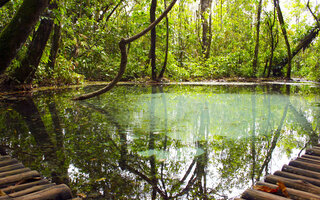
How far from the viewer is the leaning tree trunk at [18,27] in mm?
3787

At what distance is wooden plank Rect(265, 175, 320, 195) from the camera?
6.20 feet

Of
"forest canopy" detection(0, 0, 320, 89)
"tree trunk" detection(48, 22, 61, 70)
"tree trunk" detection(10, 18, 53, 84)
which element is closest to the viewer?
"tree trunk" detection(10, 18, 53, 84)

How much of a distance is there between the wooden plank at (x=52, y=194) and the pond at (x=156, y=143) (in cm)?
30

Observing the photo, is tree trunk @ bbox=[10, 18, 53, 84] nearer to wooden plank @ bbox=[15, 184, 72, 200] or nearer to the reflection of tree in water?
the reflection of tree in water

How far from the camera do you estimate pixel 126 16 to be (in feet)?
45.6

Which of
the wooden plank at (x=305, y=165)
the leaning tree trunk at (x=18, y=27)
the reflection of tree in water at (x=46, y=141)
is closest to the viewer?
the wooden plank at (x=305, y=165)

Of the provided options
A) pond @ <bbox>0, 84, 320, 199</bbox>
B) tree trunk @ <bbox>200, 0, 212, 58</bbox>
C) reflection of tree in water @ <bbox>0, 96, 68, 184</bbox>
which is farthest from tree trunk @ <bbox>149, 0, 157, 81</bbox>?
reflection of tree in water @ <bbox>0, 96, 68, 184</bbox>

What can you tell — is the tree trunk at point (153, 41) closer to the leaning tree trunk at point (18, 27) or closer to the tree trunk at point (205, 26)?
the tree trunk at point (205, 26)

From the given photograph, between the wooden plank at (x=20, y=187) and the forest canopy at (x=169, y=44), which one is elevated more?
the forest canopy at (x=169, y=44)

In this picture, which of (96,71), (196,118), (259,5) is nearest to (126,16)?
(96,71)

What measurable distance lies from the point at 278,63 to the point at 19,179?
14719 mm

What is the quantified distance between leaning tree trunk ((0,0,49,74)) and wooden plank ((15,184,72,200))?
2.67 m

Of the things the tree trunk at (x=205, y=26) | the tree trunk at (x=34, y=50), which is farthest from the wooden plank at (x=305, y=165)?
the tree trunk at (x=205, y=26)

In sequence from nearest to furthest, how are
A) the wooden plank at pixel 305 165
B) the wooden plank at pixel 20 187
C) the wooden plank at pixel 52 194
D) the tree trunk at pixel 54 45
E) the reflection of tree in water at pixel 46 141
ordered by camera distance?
the wooden plank at pixel 52 194
the wooden plank at pixel 20 187
the wooden plank at pixel 305 165
the reflection of tree in water at pixel 46 141
the tree trunk at pixel 54 45
